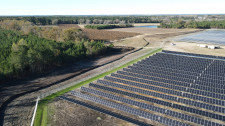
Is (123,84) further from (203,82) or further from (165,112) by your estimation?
(203,82)

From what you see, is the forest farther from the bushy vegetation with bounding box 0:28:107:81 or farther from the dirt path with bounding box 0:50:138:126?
the dirt path with bounding box 0:50:138:126

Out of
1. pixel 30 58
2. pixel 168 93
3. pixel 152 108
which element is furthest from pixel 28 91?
pixel 168 93

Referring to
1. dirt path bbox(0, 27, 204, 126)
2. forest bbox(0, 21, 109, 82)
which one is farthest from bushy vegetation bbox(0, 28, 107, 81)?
dirt path bbox(0, 27, 204, 126)

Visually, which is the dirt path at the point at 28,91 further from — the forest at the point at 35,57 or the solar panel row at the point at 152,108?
the solar panel row at the point at 152,108

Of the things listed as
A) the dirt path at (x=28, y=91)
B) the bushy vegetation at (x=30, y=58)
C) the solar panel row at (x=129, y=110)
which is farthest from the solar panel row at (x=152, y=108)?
the bushy vegetation at (x=30, y=58)

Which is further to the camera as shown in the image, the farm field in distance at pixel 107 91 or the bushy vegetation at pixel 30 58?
the bushy vegetation at pixel 30 58

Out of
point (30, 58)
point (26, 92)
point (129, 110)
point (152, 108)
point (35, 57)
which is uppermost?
point (35, 57)

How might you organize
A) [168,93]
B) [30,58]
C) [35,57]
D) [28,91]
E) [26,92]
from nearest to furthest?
[168,93], [26,92], [28,91], [30,58], [35,57]

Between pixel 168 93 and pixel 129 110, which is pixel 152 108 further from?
pixel 168 93
